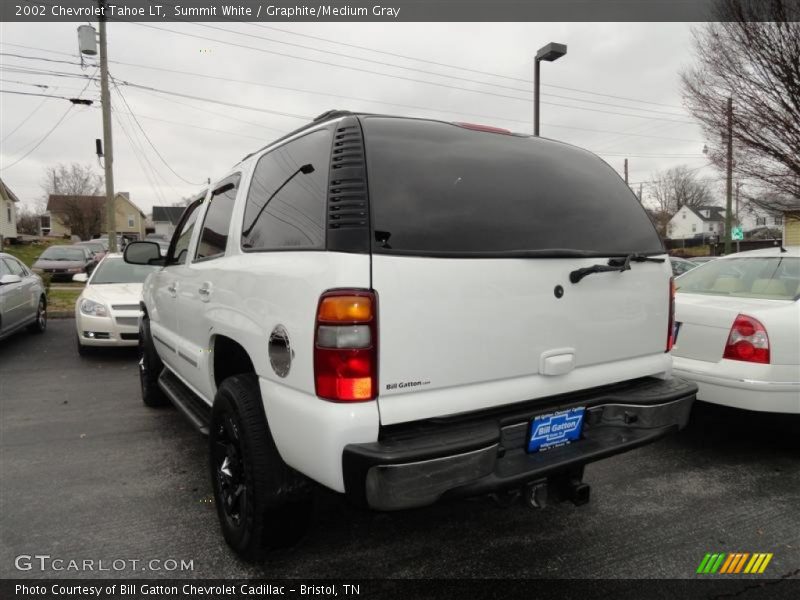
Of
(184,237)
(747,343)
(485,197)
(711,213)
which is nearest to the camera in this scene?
(485,197)

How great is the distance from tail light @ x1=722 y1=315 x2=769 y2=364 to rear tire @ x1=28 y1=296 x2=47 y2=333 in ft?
33.8

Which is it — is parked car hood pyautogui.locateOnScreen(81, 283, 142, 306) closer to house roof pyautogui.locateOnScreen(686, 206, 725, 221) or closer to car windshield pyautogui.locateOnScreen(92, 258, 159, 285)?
car windshield pyautogui.locateOnScreen(92, 258, 159, 285)

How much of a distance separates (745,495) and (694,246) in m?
54.2

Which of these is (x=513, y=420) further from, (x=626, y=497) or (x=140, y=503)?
(x=140, y=503)

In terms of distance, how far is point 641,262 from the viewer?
2.69 meters

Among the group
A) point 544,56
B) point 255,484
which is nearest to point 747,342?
point 255,484

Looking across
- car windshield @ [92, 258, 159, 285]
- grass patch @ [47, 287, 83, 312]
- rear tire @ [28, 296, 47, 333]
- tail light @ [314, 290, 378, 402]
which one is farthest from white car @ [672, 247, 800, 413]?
grass patch @ [47, 287, 83, 312]

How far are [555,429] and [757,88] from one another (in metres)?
12.4

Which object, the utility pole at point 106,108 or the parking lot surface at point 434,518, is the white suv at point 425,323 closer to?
the parking lot surface at point 434,518

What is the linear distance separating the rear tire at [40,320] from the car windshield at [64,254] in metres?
12.9

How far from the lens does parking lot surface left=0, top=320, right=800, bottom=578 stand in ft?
8.66

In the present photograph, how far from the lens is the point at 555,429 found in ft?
7.72

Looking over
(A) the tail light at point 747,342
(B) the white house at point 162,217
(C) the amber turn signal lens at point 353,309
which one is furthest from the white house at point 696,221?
(C) the amber turn signal lens at point 353,309

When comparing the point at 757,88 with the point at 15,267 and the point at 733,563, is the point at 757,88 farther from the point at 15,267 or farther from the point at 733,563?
the point at 15,267
